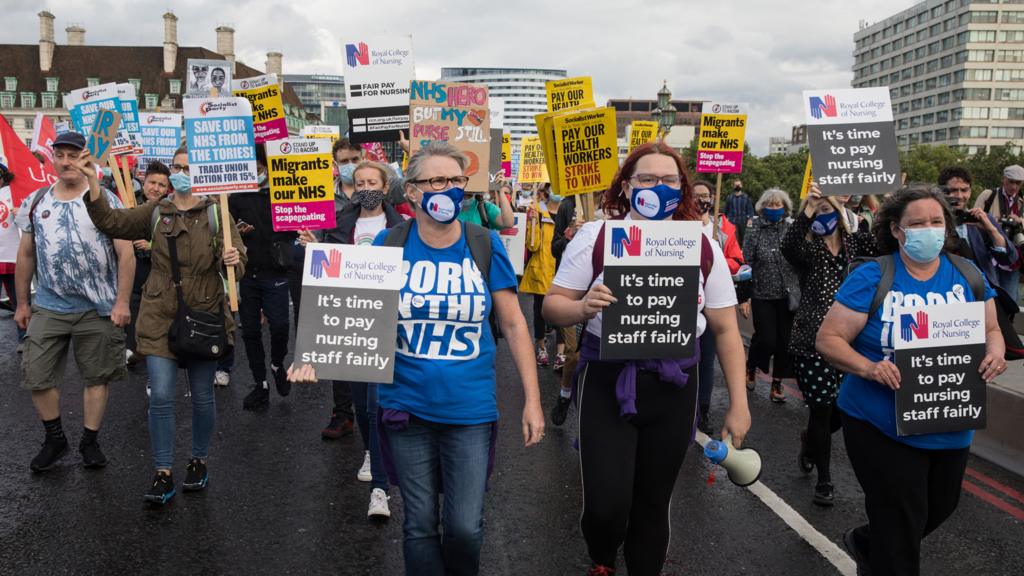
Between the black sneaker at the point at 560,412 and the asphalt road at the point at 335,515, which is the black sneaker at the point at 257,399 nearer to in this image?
the asphalt road at the point at 335,515

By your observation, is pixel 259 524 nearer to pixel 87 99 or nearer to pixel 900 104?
pixel 87 99

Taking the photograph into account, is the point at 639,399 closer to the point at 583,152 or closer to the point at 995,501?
the point at 995,501

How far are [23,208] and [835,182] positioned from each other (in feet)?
17.5

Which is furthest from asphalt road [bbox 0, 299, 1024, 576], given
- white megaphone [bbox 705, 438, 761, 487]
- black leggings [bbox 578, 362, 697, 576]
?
white megaphone [bbox 705, 438, 761, 487]

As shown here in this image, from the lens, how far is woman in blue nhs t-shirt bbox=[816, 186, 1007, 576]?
328 centimetres

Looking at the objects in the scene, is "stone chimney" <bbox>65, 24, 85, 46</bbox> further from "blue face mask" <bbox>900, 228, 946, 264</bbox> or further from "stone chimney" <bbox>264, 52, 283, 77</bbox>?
"blue face mask" <bbox>900, 228, 946, 264</bbox>

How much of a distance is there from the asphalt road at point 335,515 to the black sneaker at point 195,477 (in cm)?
6

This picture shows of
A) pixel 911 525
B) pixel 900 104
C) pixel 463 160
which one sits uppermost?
pixel 900 104

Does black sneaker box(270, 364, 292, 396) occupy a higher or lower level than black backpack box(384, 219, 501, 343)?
lower

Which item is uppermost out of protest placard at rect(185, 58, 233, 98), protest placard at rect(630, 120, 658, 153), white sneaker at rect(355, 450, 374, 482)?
protest placard at rect(185, 58, 233, 98)

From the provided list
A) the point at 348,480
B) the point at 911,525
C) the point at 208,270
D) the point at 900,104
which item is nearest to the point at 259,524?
the point at 348,480

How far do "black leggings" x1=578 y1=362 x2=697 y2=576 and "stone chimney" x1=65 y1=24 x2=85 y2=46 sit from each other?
341 ft

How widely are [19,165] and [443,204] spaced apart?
5.36 metres

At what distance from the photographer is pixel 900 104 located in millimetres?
143000
